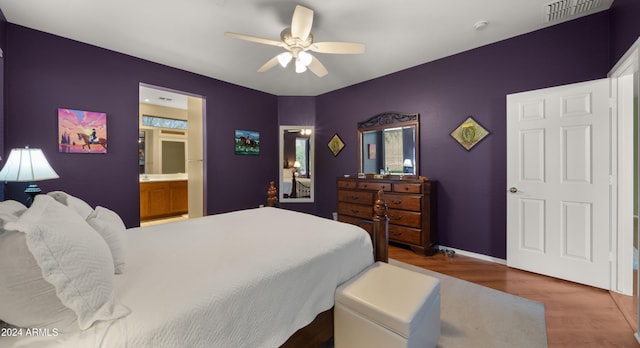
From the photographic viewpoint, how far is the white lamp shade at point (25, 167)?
2.15 meters

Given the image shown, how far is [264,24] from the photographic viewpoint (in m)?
2.61

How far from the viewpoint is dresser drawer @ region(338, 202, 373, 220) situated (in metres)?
3.86

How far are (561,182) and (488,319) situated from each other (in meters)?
1.70

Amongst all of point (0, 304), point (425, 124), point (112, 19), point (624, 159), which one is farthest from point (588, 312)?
point (112, 19)

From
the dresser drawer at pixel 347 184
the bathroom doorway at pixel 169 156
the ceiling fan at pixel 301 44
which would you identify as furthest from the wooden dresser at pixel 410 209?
the bathroom doorway at pixel 169 156

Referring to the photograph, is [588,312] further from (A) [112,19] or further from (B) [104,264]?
(A) [112,19]

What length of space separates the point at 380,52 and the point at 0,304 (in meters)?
3.64

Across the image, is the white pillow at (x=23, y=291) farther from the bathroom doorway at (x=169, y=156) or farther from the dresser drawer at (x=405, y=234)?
the bathroom doorway at (x=169, y=156)

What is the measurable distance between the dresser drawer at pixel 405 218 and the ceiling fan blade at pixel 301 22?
2.44 meters

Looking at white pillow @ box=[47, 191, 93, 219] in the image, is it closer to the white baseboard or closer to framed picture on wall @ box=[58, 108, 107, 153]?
framed picture on wall @ box=[58, 108, 107, 153]

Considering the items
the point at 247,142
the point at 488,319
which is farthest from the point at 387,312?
the point at 247,142

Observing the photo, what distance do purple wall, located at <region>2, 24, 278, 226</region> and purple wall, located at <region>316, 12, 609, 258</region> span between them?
9.33 feet

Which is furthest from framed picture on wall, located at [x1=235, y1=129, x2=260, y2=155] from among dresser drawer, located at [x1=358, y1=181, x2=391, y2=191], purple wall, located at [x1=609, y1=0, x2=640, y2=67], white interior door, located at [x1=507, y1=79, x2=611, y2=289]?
purple wall, located at [x1=609, y1=0, x2=640, y2=67]

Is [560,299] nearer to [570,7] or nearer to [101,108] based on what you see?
[570,7]
